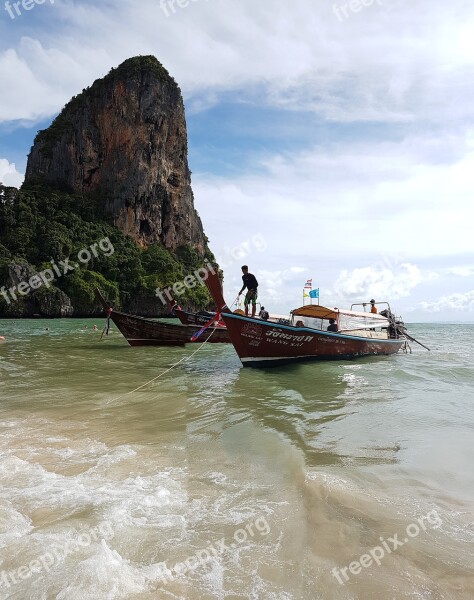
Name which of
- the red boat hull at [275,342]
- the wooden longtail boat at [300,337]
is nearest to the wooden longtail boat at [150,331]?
the wooden longtail boat at [300,337]

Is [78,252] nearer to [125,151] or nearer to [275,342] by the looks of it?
[125,151]

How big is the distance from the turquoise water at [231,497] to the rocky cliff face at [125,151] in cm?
7563

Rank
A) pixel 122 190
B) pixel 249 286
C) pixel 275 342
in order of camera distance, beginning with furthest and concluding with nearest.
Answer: pixel 122 190, pixel 249 286, pixel 275 342

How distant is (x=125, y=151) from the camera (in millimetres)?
78688

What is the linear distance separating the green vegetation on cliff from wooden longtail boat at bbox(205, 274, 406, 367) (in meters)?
45.2

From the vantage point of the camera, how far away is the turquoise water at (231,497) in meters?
2.45

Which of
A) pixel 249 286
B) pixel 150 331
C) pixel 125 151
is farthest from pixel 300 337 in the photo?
pixel 125 151

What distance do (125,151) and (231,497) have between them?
276ft

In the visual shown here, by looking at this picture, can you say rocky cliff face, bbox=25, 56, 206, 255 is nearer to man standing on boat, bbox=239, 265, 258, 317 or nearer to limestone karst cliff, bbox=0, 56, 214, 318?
limestone karst cliff, bbox=0, 56, 214, 318

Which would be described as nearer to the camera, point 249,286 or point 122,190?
point 249,286

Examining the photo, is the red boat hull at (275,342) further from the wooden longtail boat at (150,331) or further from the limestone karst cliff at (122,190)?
the limestone karst cliff at (122,190)

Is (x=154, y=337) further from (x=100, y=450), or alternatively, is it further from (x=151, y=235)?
(x=151, y=235)

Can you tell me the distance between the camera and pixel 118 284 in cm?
6594

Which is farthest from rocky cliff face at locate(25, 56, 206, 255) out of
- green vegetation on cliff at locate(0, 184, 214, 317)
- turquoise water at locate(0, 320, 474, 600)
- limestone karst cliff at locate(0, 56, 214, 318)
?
turquoise water at locate(0, 320, 474, 600)
